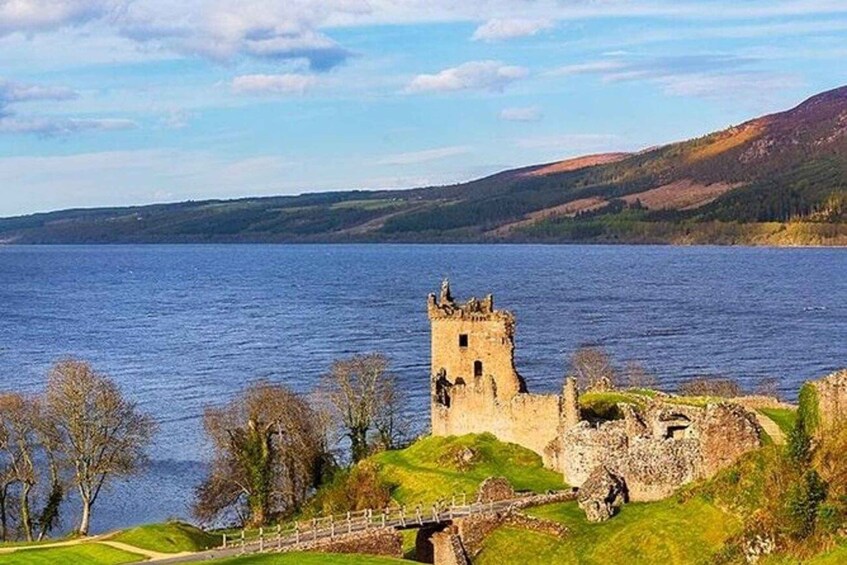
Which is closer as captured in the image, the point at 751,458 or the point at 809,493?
the point at 809,493

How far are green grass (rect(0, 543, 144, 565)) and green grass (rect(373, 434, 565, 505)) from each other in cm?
1734

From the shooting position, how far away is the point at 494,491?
56125 mm

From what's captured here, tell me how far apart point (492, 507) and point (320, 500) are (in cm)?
1711

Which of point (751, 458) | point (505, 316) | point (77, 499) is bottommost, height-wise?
point (77, 499)

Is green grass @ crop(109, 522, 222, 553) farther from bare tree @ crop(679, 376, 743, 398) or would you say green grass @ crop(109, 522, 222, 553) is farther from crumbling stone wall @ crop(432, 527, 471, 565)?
bare tree @ crop(679, 376, 743, 398)

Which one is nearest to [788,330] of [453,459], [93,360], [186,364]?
[186,364]

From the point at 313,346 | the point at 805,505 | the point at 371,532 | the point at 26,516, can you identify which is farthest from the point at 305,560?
the point at 313,346

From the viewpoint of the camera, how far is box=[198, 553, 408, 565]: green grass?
45.1m

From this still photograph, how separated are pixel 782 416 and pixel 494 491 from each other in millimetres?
14522

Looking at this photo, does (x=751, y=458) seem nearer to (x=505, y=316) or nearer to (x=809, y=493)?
(x=809, y=493)

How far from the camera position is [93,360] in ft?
435

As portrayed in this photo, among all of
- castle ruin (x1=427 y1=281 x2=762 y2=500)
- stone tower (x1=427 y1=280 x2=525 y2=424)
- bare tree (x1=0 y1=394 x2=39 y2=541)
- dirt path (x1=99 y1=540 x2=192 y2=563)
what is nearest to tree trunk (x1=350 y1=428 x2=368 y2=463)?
stone tower (x1=427 y1=280 x2=525 y2=424)

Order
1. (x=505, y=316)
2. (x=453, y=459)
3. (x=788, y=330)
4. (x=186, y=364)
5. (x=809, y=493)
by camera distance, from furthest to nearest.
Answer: (x=788, y=330)
(x=186, y=364)
(x=505, y=316)
(x=453, y=459)
(x=809, y=493)

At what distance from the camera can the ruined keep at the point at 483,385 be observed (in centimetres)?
6494
